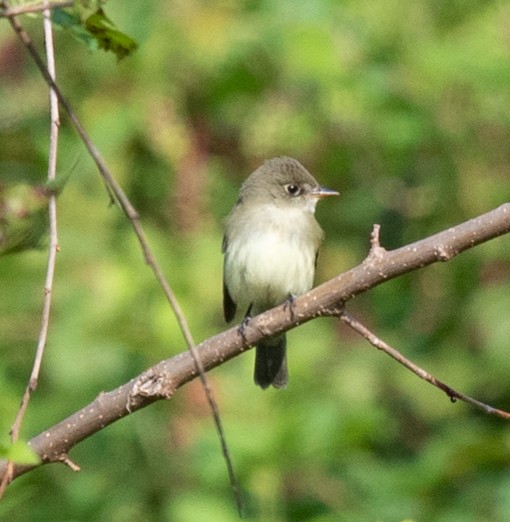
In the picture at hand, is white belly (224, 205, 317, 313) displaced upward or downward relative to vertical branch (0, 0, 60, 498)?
downward

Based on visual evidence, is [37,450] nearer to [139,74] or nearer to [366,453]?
[366,453]

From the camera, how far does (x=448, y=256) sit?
9.26 ft

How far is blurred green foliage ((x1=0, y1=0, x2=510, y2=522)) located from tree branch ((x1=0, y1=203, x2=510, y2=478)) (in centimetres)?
214

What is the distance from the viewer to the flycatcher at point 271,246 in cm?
523

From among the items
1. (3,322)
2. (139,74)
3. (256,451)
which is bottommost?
(256,451)

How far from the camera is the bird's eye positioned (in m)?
5.54

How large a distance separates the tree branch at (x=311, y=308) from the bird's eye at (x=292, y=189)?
2477 mm

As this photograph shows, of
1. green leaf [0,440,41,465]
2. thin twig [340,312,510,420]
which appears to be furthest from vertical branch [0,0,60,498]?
thin twig [340,312,510,420]

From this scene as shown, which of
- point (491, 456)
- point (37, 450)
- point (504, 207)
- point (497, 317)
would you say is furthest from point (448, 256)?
point (497, 317)

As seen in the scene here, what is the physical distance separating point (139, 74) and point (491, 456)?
2.78 metres

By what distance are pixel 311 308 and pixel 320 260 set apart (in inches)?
183

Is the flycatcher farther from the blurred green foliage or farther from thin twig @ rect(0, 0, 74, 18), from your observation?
thin twig @ rect(0, 0, 74, 18)

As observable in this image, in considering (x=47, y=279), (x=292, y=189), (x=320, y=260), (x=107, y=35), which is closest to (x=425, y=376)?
(x=47, y=279)

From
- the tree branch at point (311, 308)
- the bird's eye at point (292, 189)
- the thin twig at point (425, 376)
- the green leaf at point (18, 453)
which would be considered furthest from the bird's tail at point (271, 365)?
the green leaf at point (18, 453)
